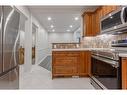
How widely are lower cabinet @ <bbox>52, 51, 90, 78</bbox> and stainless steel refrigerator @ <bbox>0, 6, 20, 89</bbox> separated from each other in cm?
313

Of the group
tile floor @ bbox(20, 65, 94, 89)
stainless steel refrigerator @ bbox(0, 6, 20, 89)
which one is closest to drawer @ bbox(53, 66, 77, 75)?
tile floor @ bbox(20, 65, 94, 89)

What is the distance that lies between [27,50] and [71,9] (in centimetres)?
236

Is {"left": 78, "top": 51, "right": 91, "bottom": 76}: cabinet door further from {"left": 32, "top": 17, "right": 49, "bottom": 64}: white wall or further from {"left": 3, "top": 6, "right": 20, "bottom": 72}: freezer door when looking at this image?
{"left": 32, "top": 17, "right": 49, "bottom": 64}: white wall

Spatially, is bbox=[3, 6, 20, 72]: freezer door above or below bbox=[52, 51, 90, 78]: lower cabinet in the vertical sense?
above

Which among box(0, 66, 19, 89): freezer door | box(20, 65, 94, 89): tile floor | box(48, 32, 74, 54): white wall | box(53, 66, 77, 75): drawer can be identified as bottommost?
box(20, 65, 94, 89): tile floor

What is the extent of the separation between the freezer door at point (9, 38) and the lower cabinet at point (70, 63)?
126 inches

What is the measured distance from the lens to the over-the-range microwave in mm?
3081

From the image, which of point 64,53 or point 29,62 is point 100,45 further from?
point 29,62

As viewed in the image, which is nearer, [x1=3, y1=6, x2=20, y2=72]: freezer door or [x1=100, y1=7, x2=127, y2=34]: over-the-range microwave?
[x1=3, y1=6, x2=20, y2=72]: freezer door

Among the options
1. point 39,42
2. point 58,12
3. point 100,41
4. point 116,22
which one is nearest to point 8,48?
point 116,22

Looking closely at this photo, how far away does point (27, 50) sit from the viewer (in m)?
6.80

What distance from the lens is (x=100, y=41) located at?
5953 mm
